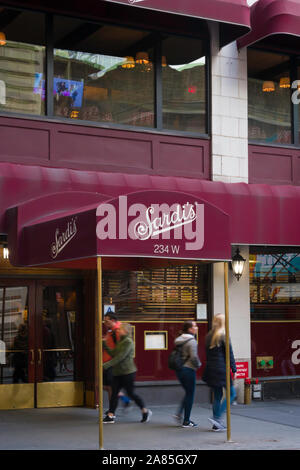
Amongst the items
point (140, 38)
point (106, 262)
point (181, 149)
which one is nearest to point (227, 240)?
point (106, 262)

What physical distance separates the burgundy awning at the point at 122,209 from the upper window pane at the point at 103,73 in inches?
54.0

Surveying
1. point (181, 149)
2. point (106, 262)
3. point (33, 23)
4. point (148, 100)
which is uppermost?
point (33, 23)

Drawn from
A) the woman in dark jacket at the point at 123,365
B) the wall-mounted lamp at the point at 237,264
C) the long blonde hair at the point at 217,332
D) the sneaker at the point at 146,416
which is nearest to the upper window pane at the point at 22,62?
the woman in dark jacket at the point at 123,365

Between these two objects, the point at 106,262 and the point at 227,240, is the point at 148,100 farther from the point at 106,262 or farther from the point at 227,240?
the point at 227,240

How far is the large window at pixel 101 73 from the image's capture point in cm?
1342

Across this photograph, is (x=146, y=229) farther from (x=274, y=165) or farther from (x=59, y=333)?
(x=274, y=165)

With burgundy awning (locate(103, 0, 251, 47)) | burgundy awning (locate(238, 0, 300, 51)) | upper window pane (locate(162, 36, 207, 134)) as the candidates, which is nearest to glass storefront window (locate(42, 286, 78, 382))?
upper window pane (locate(162, 36, 207, 134))

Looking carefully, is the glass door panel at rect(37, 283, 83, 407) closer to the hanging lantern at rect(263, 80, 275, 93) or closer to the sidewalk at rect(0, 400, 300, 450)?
the sidewalk at rect(0, 400, 300, 450)

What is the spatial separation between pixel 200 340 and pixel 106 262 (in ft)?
9.09

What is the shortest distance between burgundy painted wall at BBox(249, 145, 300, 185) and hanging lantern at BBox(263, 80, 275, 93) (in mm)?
1315

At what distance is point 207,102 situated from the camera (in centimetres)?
1498
